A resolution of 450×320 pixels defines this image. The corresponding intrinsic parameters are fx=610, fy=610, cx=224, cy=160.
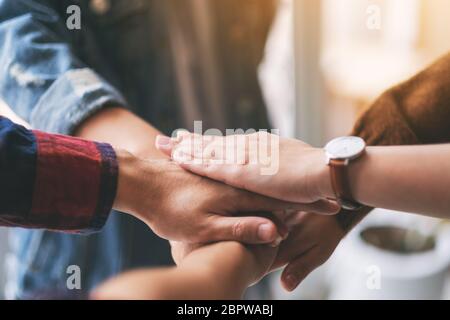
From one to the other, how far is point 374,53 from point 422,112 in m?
0.73

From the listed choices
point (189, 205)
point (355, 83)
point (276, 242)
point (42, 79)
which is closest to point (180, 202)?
point (189, 205)

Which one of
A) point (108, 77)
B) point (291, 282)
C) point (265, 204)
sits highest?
point (108, 77)

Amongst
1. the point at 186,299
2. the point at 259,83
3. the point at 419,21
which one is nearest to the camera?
the point at 186,299

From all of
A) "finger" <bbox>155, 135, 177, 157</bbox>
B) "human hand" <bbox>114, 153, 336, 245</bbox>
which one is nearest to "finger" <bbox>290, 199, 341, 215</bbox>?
"human hand" <bbox>114, 153, 336, 245</bbox>

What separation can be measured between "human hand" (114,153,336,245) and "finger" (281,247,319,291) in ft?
0.20

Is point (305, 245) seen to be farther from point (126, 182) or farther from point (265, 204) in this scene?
point (126, 182)

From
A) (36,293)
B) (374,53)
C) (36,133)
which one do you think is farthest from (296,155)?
(374,53)

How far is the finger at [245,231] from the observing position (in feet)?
2.20

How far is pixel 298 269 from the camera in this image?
76cm

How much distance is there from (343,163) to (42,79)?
38 cm

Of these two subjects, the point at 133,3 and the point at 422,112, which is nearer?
the point at 422,112

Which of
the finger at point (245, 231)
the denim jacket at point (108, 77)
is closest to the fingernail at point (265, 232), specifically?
the finger at point (245, 231)

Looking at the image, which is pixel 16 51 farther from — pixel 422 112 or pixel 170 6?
pixel 422 112

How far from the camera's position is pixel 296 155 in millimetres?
713
